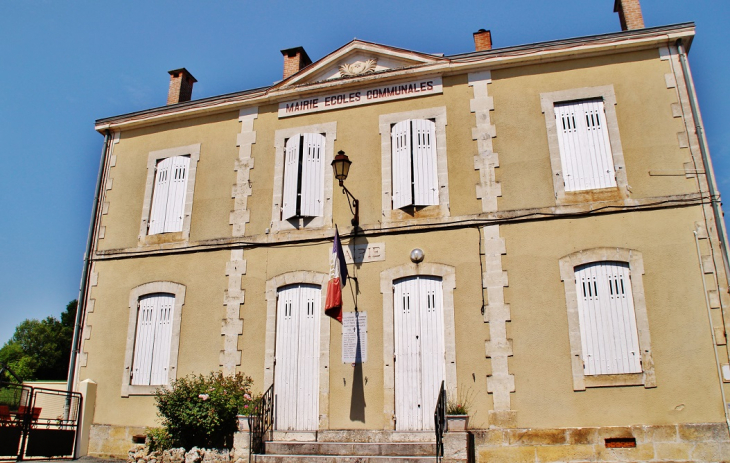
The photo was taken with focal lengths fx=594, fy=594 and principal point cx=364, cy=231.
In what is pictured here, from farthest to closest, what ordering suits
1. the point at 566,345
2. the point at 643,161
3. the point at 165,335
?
1. the point at 165,335
2. the point at 643,161
3. the point at 566,345

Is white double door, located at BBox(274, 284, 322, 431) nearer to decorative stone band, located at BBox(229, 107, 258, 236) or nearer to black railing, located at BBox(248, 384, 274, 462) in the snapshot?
black railing, located at BBox(248, 384, 274, 462)

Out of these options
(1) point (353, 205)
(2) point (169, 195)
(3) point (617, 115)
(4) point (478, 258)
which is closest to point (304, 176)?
(1) point (353, 205)

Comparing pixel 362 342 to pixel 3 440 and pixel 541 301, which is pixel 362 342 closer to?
pixel 541 301

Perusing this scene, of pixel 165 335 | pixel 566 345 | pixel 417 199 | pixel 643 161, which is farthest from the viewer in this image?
pixel 165 335

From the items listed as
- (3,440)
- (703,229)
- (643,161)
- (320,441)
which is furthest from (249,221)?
(703,229)

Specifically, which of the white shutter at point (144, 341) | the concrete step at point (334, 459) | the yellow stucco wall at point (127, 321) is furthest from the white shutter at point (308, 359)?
the white shutter at point (144, 341)

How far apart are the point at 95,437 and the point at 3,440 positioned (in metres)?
1.49

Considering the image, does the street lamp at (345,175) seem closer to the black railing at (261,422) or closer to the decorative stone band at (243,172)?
the decorative stone band at (243,172)

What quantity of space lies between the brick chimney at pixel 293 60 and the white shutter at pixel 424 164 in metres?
3.08

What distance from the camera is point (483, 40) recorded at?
11.0 m

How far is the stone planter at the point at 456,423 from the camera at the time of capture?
7.51 metres

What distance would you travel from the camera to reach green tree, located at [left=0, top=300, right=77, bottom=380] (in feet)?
148

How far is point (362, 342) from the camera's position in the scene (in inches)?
372

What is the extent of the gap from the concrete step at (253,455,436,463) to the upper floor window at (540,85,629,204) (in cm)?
454
